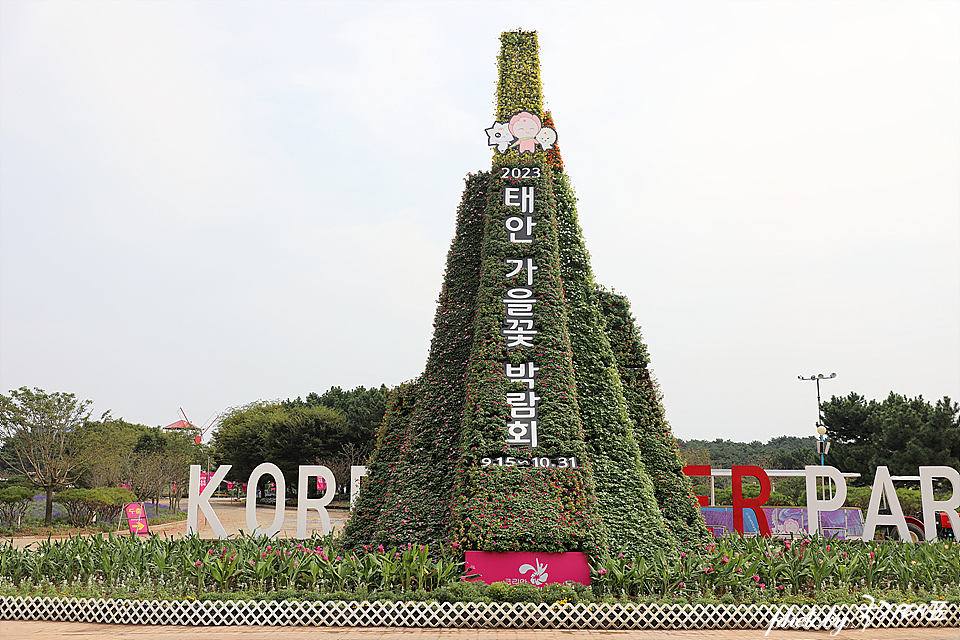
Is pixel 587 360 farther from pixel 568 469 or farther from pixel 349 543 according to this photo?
pixel 349 543

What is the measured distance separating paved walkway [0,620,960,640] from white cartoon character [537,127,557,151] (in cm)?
781

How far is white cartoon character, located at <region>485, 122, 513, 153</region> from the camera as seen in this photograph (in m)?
11.4

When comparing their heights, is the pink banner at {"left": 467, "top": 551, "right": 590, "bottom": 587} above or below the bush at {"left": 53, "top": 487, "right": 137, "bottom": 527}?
above

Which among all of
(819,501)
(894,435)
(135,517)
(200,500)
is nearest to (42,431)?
(135,517)

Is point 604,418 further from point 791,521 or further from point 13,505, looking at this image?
point 13,505

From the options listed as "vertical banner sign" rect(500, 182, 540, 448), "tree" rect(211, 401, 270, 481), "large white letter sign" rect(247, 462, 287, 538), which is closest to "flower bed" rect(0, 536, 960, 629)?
"vertical banner sign" rect(500, 182, 540, 448)

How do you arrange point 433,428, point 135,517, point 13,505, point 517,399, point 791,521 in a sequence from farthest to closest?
point 13,505
point 791,521
point 135,517
point 433,428
point 517,399

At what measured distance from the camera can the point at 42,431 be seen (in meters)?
24.3

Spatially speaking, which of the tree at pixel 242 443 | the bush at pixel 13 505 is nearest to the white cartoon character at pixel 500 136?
the bush at pixel 13 505

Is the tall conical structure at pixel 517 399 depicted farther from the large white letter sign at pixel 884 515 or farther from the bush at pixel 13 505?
the bush at pixel 13 505

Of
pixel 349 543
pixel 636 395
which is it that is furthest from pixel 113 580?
pixel 636 395

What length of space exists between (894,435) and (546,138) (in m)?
30.9

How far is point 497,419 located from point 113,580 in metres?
6.02

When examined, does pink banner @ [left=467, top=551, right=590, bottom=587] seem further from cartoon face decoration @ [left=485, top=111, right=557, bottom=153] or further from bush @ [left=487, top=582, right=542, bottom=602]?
cartoon face decoration @ [left=485, top=111, right=557, bottom=153]
